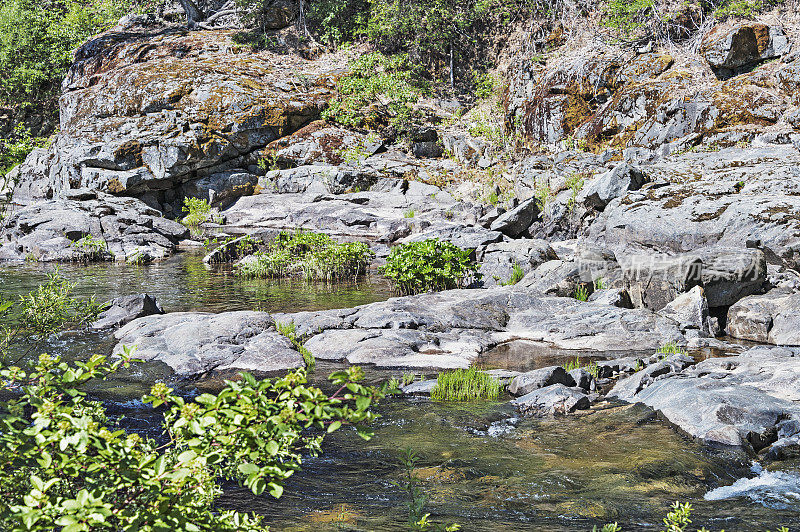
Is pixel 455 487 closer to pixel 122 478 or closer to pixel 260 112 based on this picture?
pixel 122 478

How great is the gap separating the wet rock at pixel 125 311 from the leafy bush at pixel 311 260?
192 inches

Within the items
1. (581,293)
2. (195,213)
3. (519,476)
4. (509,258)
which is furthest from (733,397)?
(195,213)

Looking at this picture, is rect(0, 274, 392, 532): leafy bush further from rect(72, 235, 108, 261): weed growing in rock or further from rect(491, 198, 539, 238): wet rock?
rect(72, 235, 108, 261): weed growing in rock

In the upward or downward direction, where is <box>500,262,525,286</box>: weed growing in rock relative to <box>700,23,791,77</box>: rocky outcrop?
downward

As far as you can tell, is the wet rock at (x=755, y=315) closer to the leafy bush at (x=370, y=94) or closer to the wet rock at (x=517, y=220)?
the wet rock at (x=517, y=220)

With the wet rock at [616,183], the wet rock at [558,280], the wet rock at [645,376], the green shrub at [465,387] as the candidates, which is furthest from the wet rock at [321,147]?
the wet rock at [645,376]

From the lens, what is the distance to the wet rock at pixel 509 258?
1401cm

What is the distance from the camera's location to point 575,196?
1750cm

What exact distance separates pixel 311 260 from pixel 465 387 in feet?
30.9

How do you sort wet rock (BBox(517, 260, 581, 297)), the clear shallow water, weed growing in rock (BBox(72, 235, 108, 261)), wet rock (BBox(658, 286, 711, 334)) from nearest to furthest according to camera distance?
the clear shallow water < wet rock (BBox(658, 286, 711, 334)) < wet rock (BBox(517, 260, 581, 297)) < weed growing in rock (BBox(72, 235, 108, 261))

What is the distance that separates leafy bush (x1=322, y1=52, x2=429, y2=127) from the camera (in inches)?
Answer: 1104

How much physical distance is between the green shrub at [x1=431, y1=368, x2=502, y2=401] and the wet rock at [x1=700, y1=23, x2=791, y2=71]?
60.8 ft

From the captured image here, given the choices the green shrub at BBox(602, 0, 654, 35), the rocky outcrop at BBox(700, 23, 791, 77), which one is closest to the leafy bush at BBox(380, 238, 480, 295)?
the rocky outcrop at BBox(700, 23, 791, 77)

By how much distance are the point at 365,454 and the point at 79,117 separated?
29442mm
